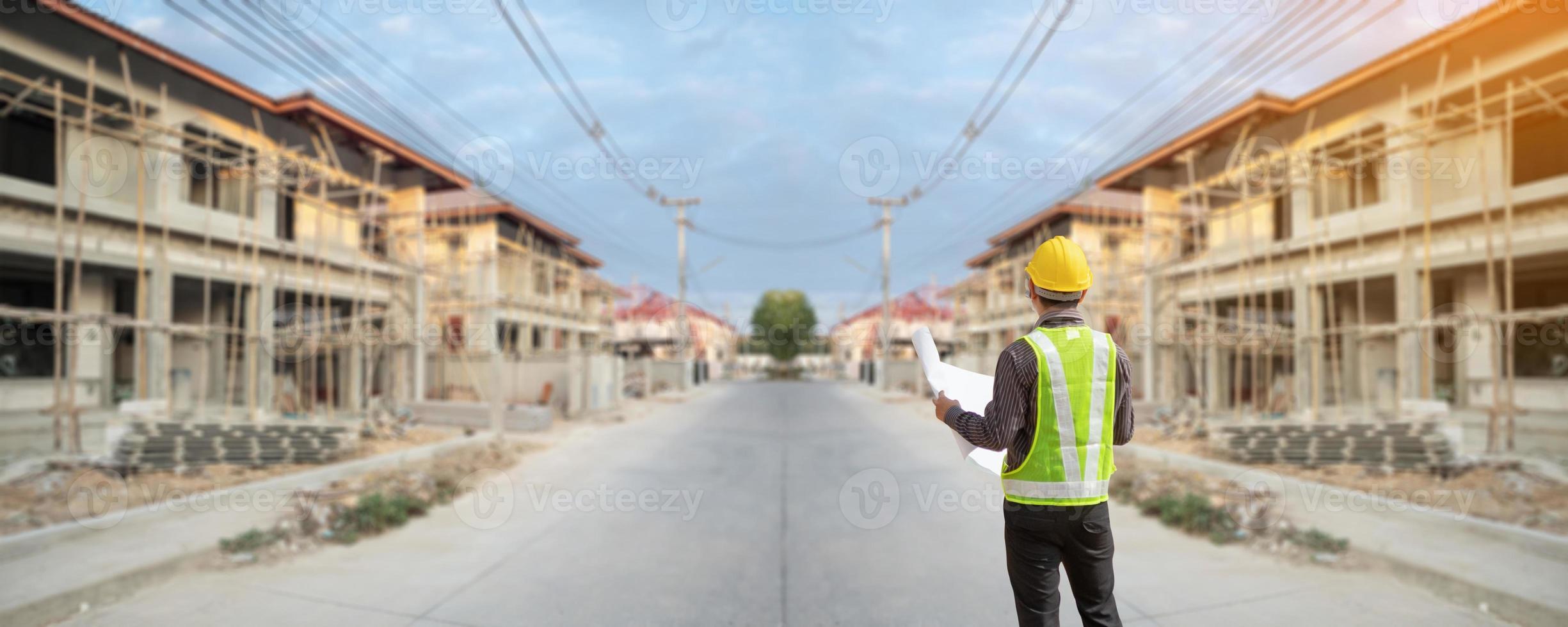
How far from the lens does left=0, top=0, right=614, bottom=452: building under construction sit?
10273 millimetres

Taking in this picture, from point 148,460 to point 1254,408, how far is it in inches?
719

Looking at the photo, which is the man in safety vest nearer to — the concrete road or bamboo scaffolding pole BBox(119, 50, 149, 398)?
the concrete road

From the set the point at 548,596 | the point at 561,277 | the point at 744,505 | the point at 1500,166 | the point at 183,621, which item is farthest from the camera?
the point at 561,277

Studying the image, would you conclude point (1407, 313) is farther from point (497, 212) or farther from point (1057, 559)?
point (497, 212)

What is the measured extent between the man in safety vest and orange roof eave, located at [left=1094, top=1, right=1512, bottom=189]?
13.8m

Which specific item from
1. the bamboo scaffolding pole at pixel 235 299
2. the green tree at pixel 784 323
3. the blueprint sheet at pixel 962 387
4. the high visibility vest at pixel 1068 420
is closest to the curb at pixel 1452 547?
the high visibility vest at pixel 1068 420

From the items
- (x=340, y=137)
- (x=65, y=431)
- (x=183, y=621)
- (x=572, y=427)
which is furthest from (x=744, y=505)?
(x=340, y=137)

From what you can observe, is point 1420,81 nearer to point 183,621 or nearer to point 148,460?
point 183,621

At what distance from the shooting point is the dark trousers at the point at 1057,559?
2.41 metres

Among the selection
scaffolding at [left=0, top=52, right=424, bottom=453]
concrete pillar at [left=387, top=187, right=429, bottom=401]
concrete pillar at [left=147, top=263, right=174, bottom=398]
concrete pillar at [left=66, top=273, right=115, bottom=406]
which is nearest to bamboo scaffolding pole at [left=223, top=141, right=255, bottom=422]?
scaffolding at [left=0, top=52, right=424, bottom=453]

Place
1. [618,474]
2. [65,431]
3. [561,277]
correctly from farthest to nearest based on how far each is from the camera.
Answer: [561,277]
[65,431]
[618,474]

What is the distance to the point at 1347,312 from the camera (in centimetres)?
1797

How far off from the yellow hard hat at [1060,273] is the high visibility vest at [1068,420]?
17 centimetres

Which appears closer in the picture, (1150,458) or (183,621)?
(183,621)
